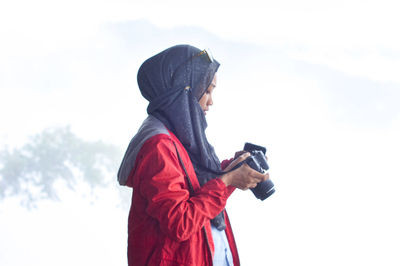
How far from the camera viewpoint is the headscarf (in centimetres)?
112

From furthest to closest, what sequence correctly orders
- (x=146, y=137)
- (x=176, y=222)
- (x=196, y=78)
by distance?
(x=196, y=78) → (x=146, y=137) → (x=176, y=222)

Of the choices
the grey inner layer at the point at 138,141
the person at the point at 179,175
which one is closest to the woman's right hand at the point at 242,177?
the person at the point at 179,175

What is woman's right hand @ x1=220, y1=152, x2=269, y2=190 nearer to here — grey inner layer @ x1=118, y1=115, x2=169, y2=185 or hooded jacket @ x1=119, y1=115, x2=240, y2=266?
hooded jacket @ x1=119, y1=115, x2=240, y2=266

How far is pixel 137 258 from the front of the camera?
1040 mm

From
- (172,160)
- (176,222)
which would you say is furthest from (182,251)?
(172,160)

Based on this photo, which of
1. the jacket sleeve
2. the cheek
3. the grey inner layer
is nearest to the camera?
the jacket sleeve

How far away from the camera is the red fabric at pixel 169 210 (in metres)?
0.97

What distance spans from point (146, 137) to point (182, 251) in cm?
27

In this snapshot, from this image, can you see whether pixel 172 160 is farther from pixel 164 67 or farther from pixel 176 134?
pixel 164 67

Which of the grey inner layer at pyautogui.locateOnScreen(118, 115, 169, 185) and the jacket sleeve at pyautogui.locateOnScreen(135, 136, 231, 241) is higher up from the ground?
the grey inner layer at pyautogui.locateOnScreen(118, 115, 169, 185)

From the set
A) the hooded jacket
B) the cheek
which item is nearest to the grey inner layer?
the hooded jacket

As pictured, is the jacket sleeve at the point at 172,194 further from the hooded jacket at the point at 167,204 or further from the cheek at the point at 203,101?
the cheek at the point at 203,101

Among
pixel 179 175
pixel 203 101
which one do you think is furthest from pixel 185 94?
pixel 179 175

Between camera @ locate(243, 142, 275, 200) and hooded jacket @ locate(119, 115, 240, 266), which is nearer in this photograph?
hooded jacket @ locate(119, 115, 240, 266)
